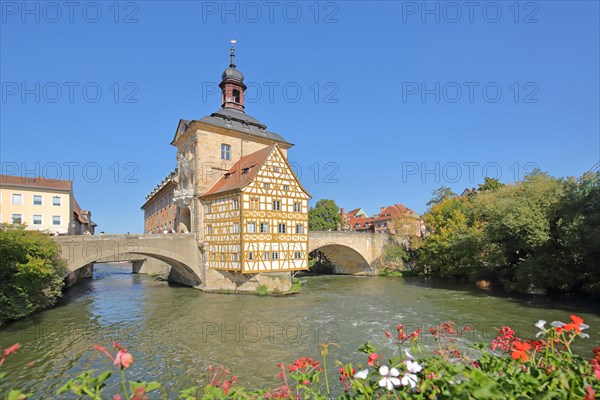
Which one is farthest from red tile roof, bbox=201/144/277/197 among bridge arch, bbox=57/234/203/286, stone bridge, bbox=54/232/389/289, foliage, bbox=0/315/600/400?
foliage, bbox=0/315/600/400

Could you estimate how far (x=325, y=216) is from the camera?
51.2 meters

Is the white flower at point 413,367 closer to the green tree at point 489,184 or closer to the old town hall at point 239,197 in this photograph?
the old town hall at point 239,197

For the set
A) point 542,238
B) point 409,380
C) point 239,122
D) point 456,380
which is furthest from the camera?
point 239,122

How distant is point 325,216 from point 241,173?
27.6 m

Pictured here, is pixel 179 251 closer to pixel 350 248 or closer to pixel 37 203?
pixel 37 203

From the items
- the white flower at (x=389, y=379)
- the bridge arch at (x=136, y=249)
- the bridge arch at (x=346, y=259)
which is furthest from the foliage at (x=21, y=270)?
the bridge arch at (x=346, y=259)

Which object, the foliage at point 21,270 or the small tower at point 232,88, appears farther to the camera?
the small tower at point 232,88

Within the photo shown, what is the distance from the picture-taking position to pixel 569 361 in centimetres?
291

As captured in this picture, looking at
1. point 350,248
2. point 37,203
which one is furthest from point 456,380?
point 37,203

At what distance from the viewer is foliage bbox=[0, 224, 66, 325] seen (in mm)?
14682

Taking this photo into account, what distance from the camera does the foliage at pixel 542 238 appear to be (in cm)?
1853

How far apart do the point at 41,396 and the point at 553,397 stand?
10938mm

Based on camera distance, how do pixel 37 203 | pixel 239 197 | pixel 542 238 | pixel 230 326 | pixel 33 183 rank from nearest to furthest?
pixel 230 326 < pixel 542 238 < pixel 239 197 < pixel 37 203 < pixel 33 183

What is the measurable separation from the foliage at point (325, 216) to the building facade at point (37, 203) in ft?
96.4
